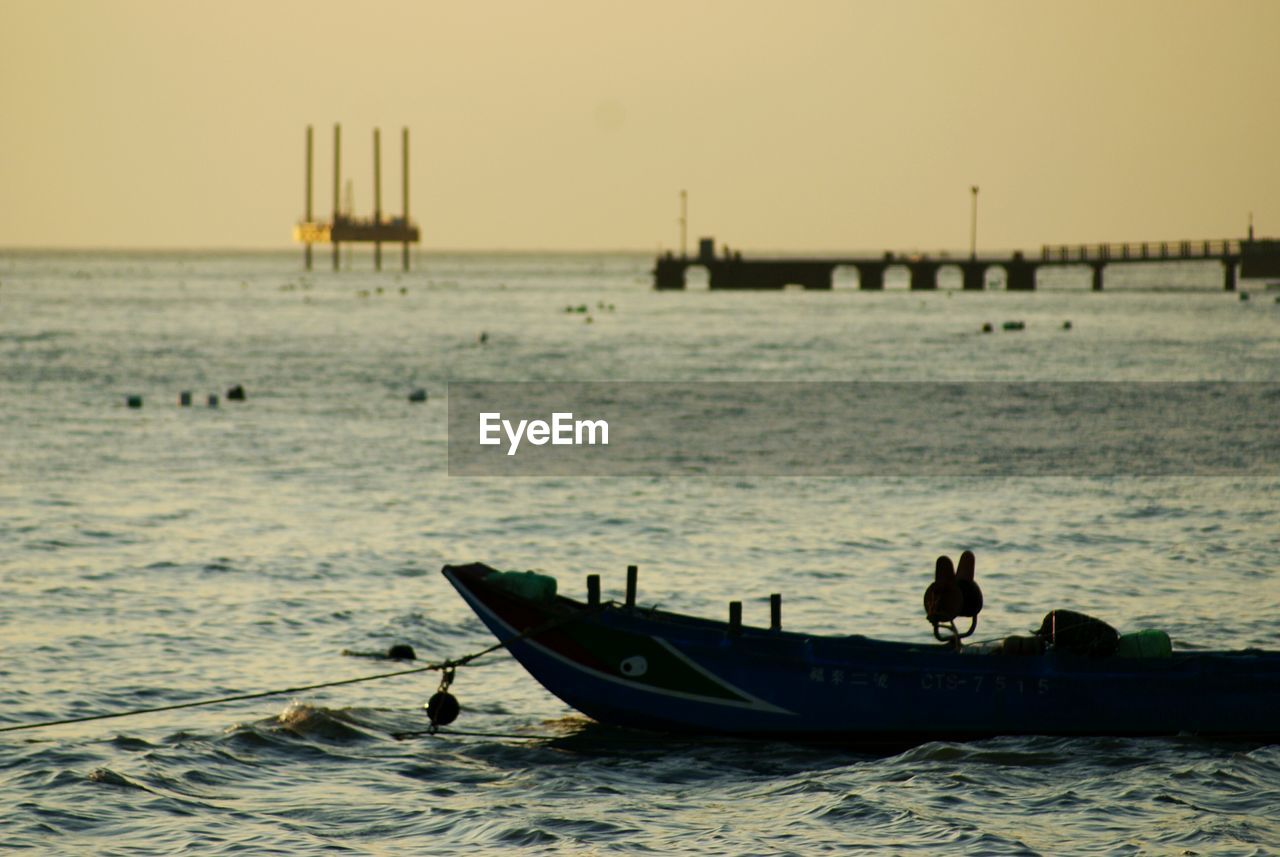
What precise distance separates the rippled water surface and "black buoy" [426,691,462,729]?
0.31 metres

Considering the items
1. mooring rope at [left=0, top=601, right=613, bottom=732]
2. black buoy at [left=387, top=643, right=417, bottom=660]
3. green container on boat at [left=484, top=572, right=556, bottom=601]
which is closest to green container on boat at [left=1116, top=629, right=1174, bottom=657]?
mooring rope at [left=0, top=601, right=613, bottom=732]

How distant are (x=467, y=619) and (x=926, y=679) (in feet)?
29.7

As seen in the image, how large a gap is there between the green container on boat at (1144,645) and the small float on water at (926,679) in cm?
1

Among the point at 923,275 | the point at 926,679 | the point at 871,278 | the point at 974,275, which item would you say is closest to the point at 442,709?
the point at 926,679

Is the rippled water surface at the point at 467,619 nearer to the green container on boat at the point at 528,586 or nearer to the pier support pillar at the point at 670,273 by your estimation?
the green container on boat at the point at 528,586

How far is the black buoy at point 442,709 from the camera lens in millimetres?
17797

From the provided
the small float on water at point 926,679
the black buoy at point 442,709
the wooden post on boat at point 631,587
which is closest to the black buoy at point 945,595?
the small float on water at point 926,679

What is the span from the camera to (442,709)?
17.8 m

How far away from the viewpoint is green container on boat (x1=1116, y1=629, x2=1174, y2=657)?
57.1 feet

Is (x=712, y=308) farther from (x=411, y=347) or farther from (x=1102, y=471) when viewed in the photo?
(x=1102, y=471)

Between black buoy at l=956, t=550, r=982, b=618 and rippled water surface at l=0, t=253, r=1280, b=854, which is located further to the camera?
Answer: black buoy at l=956, t=550, r=982, b=618

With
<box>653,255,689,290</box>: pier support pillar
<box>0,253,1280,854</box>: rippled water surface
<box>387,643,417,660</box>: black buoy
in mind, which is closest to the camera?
<box>0,253,1280,854</box>: rippled water surface

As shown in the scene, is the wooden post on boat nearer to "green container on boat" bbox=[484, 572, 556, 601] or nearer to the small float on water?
the small float on water

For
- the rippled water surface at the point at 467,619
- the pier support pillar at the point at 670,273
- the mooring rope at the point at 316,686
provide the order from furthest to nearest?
the pier support pillar at the point at 670,273
the mooring rope at the point at 316,686
the rippled water surface at the point at 467,619
